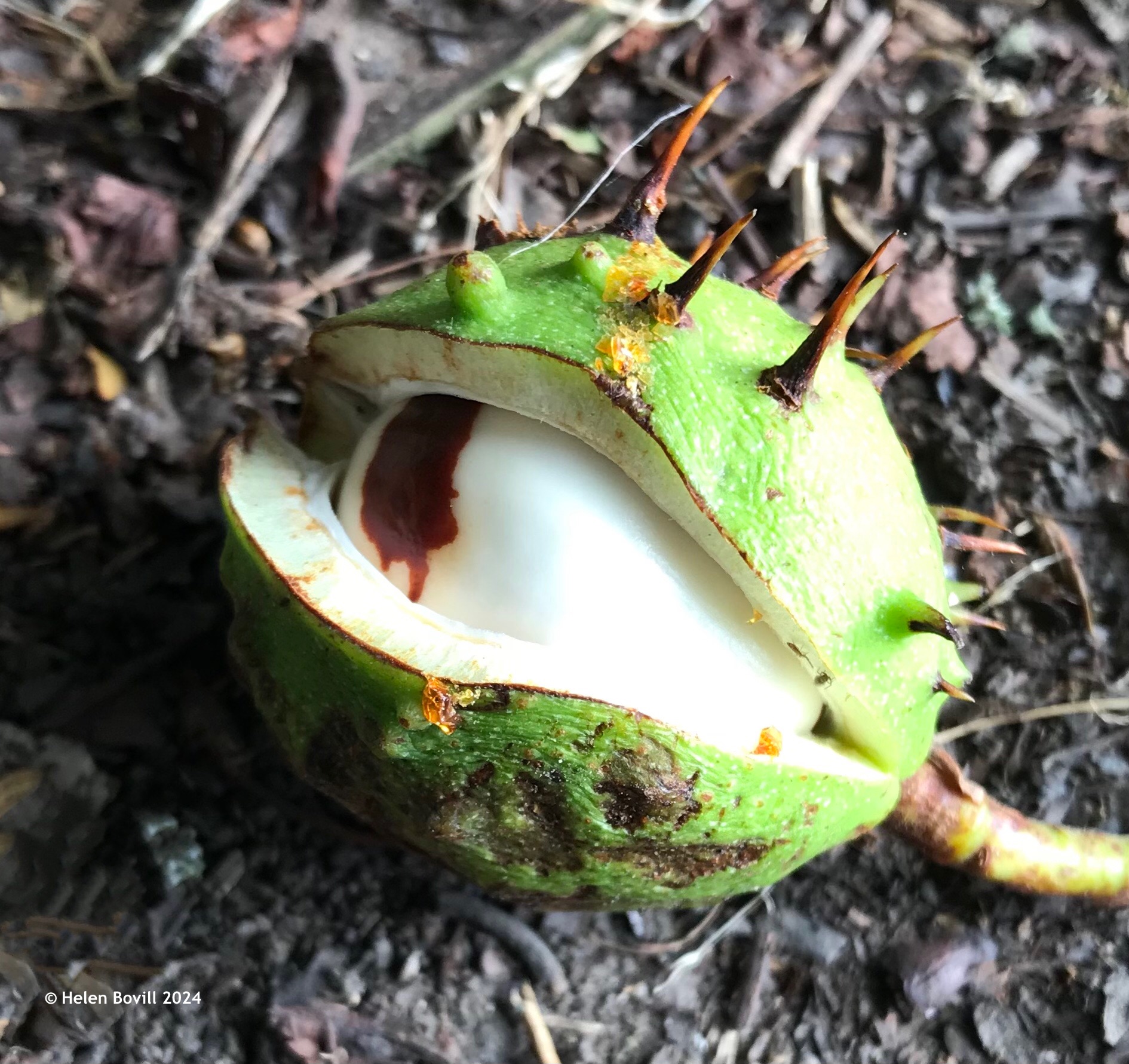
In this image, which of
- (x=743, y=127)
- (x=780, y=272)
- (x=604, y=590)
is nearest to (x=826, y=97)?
(x=743, y=127)

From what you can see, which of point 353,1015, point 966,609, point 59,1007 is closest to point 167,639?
point 59,1007

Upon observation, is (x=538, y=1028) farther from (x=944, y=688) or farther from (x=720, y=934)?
(x=944, y=688)

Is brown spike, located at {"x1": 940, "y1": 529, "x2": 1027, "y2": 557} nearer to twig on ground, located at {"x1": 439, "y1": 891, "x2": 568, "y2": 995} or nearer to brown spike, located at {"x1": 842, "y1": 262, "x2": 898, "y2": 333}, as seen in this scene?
brown spike, located at {"x1": 842, "y1": 262, "x2": 898, "y2": 333}

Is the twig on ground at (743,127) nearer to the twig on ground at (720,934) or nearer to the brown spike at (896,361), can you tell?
the brown spike at (896,361)

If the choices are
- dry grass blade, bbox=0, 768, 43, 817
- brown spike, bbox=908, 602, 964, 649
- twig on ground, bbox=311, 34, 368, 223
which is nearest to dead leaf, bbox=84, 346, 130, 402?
twig on ground, bbox=311, 34, 368, 223

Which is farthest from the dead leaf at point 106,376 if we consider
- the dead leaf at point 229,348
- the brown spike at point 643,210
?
the brown spike at point 643,210
